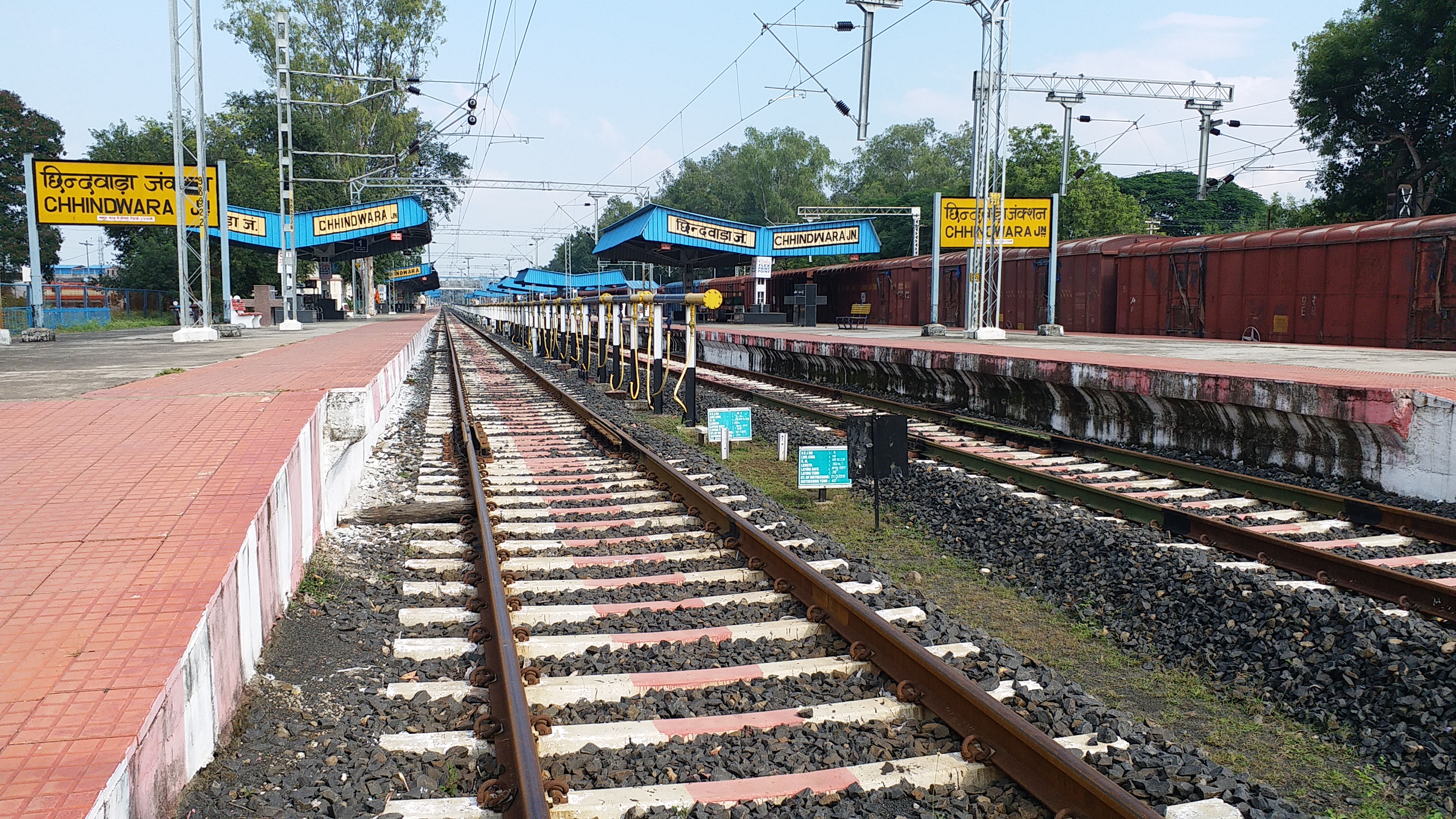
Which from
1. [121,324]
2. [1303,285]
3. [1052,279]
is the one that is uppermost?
[1052,279]

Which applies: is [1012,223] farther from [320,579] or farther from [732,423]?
[320,579]

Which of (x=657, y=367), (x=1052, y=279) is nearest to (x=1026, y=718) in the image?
(x=657, y=367)

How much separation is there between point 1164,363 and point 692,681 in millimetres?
10566

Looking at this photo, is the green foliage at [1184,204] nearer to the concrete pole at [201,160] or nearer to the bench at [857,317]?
the bench at [857,317]

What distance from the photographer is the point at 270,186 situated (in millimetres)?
56969

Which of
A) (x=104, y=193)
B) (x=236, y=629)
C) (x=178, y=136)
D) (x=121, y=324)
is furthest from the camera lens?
(x=121, y=324)

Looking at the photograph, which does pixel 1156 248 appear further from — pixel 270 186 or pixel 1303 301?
pixel 270 186

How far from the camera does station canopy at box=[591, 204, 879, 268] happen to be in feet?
120

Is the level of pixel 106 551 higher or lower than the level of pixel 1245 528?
higher

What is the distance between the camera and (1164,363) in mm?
12844

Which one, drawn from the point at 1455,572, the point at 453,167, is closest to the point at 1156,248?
the point at 1455,572

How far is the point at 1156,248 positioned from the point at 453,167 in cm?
6472

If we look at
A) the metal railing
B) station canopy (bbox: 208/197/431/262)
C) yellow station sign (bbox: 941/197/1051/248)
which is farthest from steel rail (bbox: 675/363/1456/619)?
the metal railing

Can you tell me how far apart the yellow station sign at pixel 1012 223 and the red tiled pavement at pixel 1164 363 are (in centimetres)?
299
